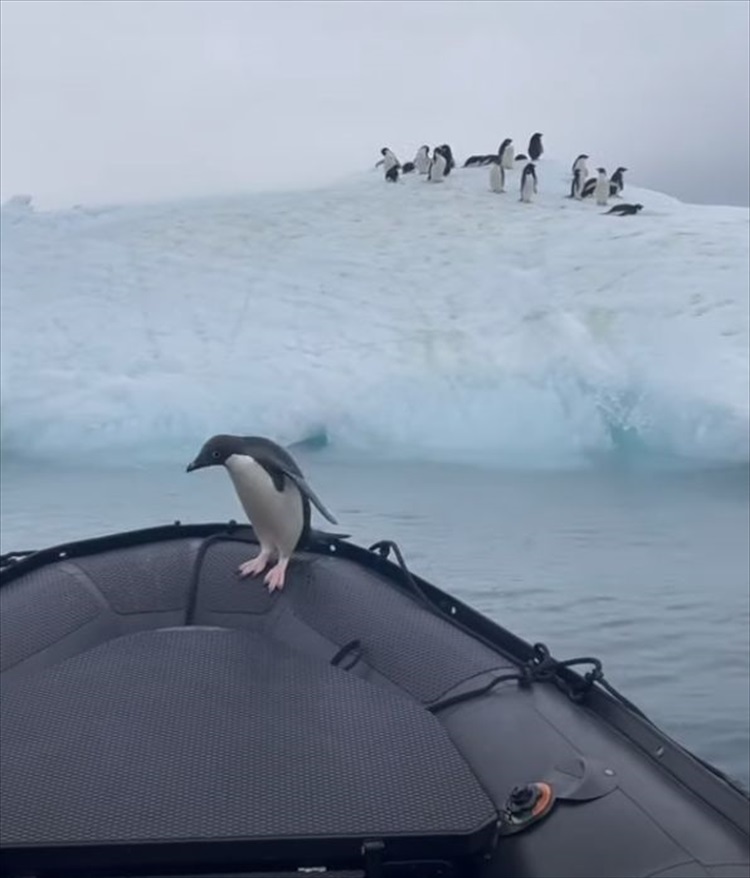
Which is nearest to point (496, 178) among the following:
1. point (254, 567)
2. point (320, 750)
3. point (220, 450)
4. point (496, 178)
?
point (496, 178)

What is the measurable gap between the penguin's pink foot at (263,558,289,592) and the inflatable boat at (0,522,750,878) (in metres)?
0.03

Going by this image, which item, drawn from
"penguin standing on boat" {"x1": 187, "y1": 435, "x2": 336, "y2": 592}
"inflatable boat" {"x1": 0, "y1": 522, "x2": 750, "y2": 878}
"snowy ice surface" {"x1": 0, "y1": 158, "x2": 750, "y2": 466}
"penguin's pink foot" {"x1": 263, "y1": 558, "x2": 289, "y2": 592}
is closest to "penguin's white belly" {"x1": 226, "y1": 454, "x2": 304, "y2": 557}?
"penguin standing on boat" {"x1": 187, "y1": 435, "x2": 336, "y2": 592}

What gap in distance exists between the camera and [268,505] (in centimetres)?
276

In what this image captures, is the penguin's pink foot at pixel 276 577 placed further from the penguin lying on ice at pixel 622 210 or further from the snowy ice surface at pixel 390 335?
the penguin lying on ice at pixel 622 210

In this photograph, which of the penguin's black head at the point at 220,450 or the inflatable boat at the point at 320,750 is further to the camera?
the penguin's black head at the point at 220,450

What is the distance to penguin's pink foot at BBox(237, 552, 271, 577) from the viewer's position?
256 centimetres

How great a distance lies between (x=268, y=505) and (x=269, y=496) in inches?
1.8

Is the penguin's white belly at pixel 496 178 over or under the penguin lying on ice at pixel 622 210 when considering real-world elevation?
over

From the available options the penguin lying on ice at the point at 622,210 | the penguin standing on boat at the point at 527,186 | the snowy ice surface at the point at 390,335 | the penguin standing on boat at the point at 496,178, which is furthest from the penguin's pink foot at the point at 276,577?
the penguin standing on boat at the point at 496,178

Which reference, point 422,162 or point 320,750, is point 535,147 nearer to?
point 422,162

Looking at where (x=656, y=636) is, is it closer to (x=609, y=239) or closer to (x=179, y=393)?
(x=179, y=393)

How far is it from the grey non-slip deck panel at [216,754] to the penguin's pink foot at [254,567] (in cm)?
48

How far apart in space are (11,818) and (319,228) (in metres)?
12.7

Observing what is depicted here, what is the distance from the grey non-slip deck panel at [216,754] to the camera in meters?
1.56
